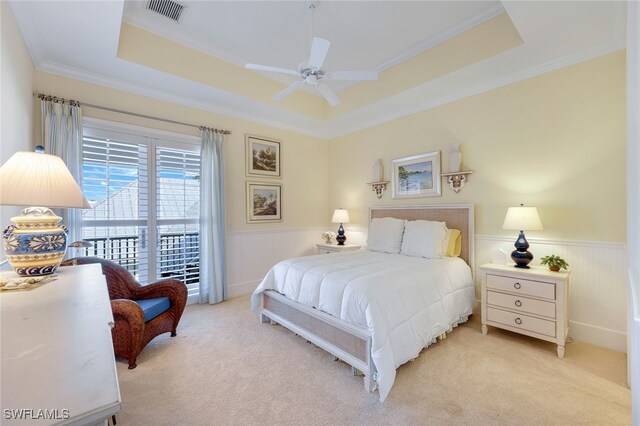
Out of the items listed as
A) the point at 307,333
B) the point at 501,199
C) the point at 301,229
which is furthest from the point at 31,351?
the point at 301,229

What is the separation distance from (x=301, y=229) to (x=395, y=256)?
2181mm

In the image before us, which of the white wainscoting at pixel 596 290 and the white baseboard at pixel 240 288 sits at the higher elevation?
the white wainscoting at pixel 596 290

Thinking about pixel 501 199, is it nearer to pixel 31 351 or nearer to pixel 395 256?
pixel 395 256

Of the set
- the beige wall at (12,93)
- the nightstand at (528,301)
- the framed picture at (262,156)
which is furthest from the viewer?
the framed picture at (262,156)

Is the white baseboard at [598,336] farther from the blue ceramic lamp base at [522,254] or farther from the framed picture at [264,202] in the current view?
Result: the framed picture at [264,202]

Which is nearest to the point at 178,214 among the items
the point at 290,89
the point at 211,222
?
the point at 211,222

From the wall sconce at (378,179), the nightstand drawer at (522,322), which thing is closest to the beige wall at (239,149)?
the wall sconce at (378,179)

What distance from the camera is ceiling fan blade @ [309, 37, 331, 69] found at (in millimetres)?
2286

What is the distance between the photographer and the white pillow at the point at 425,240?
328cm

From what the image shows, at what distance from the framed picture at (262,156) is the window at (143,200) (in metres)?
0.81

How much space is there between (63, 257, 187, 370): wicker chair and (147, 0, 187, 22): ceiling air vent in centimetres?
256

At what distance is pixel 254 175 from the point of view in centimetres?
452

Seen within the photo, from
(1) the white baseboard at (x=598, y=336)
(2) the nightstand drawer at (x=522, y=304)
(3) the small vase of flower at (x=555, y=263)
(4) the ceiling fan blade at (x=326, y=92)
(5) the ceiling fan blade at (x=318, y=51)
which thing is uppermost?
(5) the ceiling fan blade at (x=318, y=51)

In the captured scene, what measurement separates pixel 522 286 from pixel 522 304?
17cm
